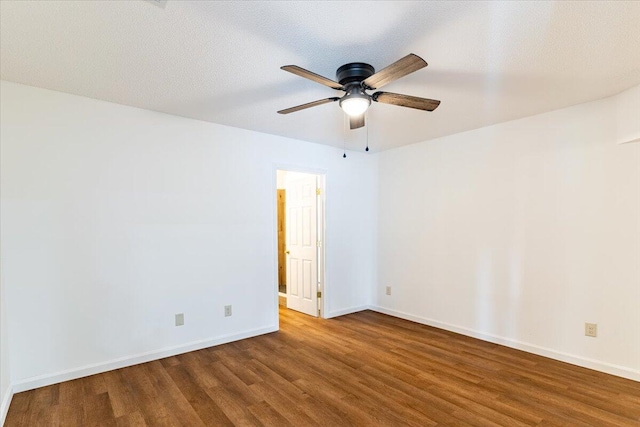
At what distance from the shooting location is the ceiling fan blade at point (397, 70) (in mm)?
1683

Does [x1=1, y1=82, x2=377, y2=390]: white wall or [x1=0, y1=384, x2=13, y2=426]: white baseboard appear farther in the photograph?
[x1=1, y1=82, x2=377, y2=390]: white wall

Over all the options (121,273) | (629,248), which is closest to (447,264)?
(629,248)

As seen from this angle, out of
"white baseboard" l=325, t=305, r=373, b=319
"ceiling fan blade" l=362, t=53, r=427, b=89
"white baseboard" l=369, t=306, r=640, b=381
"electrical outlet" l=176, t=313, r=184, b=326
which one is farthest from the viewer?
"white baseboard" l=325, t=305, r=373, b=319

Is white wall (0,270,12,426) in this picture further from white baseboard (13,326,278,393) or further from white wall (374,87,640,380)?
white wall (374,87,640,380)

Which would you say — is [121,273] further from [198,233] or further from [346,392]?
[346,392]

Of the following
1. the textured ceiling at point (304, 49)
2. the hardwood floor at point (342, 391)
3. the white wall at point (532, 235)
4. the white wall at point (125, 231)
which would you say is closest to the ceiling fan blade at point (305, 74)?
the textured ceiling at point (304, 49)

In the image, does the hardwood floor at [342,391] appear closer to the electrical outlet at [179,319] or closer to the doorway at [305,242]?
the electrical outlet at [179,319]

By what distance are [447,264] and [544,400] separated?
72.8 inches

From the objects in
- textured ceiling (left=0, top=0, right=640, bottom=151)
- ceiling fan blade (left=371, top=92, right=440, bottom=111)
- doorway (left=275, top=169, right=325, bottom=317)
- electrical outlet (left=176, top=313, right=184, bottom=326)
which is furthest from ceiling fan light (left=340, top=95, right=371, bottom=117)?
electrical outlet (left=176, top=313, right=184, bottom=326)

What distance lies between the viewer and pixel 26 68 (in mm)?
2301

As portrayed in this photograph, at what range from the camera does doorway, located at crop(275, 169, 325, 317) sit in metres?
4.62

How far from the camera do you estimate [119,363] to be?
296cm

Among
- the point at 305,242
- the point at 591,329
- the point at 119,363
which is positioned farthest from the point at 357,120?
the point at 119,363

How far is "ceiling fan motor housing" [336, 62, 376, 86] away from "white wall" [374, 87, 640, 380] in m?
2.26
